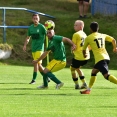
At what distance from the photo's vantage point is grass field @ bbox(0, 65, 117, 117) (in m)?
12.6

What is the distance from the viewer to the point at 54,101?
14.3m

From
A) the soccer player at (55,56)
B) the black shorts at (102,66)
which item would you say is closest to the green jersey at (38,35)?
the soccer player at (55,56)

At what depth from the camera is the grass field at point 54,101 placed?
12555mm

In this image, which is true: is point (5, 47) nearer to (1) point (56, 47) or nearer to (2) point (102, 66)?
(1) point (56, 47)

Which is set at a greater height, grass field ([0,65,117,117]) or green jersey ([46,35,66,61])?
green jersey ([46,35,66,61])

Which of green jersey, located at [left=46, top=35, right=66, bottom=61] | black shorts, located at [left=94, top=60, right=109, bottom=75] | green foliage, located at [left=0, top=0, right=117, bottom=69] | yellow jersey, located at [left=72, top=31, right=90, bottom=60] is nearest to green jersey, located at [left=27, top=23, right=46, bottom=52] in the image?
yellow jersey, located at [left=72, top=31, right=90, bottom=60]

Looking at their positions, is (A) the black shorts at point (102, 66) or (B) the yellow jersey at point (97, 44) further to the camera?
(B) the yellow jersey at point (97, 44)

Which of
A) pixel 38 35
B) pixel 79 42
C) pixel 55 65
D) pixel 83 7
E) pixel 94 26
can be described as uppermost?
pixel 94 26

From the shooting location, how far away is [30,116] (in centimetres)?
1202

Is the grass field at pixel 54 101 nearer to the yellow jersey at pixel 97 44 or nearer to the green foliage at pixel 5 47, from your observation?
the yellow jersey at pixel 97 44

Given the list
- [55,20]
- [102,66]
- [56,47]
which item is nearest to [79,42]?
[56,47]

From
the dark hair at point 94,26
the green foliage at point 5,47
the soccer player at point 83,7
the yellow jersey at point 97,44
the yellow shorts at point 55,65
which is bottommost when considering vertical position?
the green foliage at point 5,47

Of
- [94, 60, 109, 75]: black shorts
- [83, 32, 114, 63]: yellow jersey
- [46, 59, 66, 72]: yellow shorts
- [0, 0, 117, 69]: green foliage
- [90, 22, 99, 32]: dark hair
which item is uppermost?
[90, 22, 99, 32]: dark hair

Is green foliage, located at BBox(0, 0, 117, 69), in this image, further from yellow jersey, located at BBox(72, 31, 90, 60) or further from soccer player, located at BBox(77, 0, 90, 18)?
yellow jersey, located at BBox(72, 31, 90, 60)
